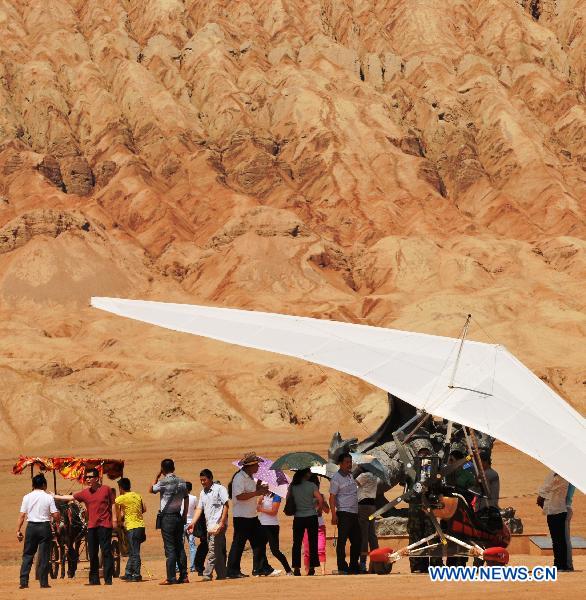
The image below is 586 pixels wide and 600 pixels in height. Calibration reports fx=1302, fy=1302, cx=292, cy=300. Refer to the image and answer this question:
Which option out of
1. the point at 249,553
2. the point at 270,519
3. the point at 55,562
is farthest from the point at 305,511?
the point at 249,553

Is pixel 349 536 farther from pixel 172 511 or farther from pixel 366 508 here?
pixel 172 511

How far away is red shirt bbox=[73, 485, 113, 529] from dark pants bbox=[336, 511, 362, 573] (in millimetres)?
2473

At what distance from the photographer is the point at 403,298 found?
260 feet

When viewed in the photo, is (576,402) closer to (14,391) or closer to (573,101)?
(14,391)

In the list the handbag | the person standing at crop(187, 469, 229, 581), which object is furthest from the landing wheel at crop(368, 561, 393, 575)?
the person standing at crop(187, 469, 229, 581)

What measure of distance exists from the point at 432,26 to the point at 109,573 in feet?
366

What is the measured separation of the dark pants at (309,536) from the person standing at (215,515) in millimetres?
763

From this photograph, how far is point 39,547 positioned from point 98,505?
0.76 metres

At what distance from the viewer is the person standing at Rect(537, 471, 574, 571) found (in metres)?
13.5

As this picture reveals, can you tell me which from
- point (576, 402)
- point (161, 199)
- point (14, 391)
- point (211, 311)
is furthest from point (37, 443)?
point (161, 199)

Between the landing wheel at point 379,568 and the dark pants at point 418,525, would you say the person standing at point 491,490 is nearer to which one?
the dark pants at point 418,525

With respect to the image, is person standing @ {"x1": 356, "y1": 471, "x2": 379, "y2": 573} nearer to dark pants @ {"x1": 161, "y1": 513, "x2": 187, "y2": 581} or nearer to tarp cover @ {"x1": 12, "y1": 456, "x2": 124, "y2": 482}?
dark pants @ {"x1": 161, "y1": 513, "x2": 187, "y2": 581}

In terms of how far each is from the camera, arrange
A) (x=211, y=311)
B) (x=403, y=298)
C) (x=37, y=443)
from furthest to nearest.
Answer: (x=403, y=298) → (x=37, y=443) → (x=211, y=311)

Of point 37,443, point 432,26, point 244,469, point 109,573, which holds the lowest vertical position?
point 109,573
